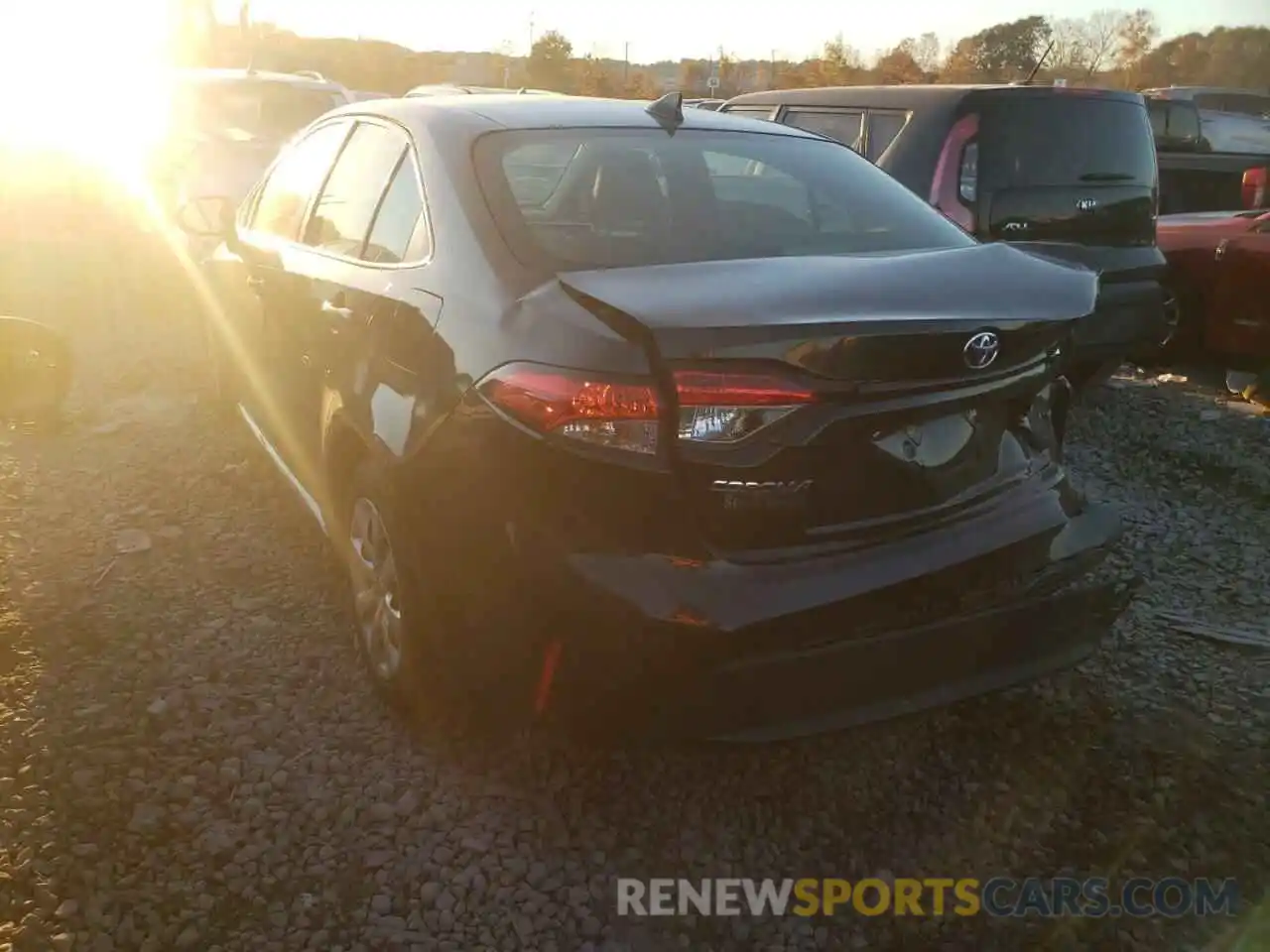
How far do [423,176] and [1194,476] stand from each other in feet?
13.1

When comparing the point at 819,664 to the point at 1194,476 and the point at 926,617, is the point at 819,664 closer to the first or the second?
the point at 926,617

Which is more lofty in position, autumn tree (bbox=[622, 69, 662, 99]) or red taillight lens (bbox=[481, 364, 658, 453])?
red taillight lens (bbox=[481, 364, 658, 453])

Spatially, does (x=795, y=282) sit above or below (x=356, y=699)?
above

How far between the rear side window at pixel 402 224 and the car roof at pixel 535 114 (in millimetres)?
174

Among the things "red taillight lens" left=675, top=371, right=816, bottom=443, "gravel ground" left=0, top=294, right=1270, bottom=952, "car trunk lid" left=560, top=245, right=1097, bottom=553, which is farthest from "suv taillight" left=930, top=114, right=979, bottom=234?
"red taillight lens" left=675, top=371, right=816, bottom=443

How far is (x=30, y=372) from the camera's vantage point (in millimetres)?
5977

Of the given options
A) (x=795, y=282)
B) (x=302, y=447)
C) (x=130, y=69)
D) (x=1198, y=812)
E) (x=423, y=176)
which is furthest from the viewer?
(x=130, y=69)

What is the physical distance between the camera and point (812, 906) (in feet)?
8.52

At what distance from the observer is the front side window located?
406 centimetres

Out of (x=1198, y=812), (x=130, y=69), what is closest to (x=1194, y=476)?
(x=1198, y=812)

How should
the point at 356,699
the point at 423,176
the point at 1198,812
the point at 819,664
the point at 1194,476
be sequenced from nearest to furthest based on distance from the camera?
the point at 819,664 → the point at 1198,812 → the point at 423,176 → the point at 356,699 → the point at 1194,476

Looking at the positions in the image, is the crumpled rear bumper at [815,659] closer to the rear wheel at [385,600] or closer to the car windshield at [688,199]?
the rear wheel at [385,600]

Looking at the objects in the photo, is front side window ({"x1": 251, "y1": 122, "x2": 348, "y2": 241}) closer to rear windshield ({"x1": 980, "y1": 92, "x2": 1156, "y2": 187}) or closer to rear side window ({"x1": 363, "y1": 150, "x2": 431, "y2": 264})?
rear side window ({"x1": 363, "y1": 150, "x2": 431, "y2": 264})

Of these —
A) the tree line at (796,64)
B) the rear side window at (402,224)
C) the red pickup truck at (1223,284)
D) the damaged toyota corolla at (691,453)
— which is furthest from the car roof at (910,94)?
the tree line at (796,64)
